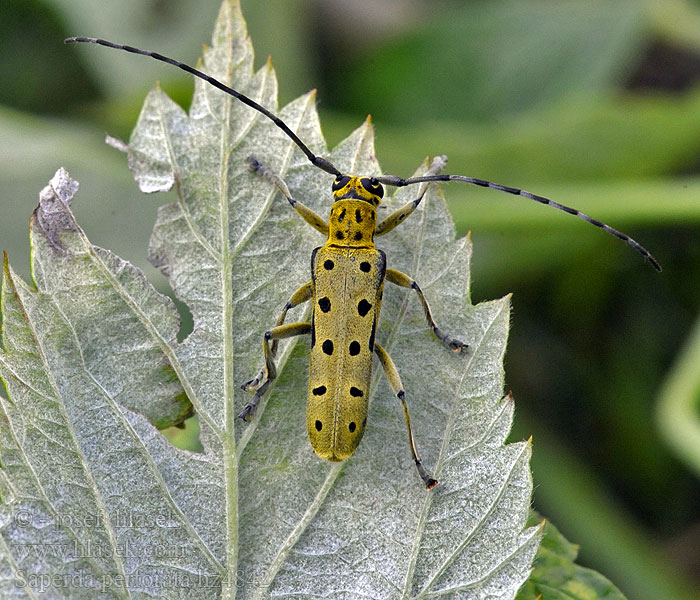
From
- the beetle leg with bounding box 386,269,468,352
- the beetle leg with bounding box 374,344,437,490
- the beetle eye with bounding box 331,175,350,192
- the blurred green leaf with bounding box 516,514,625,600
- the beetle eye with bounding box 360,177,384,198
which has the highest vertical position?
the beetle eye with bounding box 360,177,384,198

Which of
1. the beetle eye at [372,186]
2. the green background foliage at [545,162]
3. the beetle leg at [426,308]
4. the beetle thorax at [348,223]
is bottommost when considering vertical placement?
the beetle leg at [426,308]

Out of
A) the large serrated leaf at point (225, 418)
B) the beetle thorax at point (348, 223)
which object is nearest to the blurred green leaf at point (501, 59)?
the beetle thorax at point (348, 223)

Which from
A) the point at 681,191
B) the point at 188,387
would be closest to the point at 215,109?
the point at 188,387

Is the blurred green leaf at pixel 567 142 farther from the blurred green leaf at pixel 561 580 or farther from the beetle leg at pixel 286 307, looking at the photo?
the blurred green leaf at pixel 561 580

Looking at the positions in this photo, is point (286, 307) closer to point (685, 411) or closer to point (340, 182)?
point (340, 182)

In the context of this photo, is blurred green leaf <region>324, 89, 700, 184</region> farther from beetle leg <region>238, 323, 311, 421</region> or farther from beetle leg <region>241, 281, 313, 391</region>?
beetle leg <region>238, 323, 311, 421</region>

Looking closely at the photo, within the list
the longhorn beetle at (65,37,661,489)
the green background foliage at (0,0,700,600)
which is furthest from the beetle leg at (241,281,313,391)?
the green background foliage at (0,0,700,600)

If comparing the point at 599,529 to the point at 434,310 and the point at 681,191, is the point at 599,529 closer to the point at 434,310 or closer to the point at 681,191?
the point at 681,191
